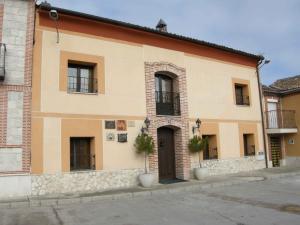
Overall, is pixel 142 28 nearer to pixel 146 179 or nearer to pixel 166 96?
pixel 166 96

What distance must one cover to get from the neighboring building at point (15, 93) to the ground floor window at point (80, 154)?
5.68 feet

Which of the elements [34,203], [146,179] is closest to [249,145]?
[146,179]

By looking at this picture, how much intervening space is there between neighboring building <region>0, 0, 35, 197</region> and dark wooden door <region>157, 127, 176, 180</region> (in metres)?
5.75

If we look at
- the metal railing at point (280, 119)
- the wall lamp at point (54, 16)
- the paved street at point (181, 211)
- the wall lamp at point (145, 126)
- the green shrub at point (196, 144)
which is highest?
the wall lamp at point (54, 16)

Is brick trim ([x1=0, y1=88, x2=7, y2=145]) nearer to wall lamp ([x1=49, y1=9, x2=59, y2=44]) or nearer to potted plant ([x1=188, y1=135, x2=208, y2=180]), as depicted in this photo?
wall lamp ([x1=49, y1=9, x2=59, y2=44])

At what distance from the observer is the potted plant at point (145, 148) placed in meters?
12.4

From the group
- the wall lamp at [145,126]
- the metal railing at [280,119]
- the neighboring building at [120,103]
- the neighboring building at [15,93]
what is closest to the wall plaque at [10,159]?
the neighboring building at [15,93]

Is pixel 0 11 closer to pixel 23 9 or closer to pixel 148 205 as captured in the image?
pixel 23 9

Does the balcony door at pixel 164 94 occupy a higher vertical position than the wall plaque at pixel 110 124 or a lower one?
→ higher

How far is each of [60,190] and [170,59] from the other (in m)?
7.40

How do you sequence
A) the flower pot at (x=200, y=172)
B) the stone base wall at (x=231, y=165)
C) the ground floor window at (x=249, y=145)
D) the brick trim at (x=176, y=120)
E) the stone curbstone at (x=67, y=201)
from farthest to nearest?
the ground floor window at (x=249, y=145), the stone base wall at (x=231, y=165), the flower pot at (x=200, y=172), the brick trim at (x=176, y=120), the stone curbstone at (x=67, y=201)

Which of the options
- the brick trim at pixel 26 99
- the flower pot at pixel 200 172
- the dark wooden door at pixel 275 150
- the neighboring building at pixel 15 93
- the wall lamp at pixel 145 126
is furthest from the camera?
the dark wooden door at pixel 275 150

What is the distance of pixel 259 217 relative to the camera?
7.52 m

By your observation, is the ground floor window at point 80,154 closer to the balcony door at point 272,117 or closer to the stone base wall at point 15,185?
the stone base wall at point 15,185
